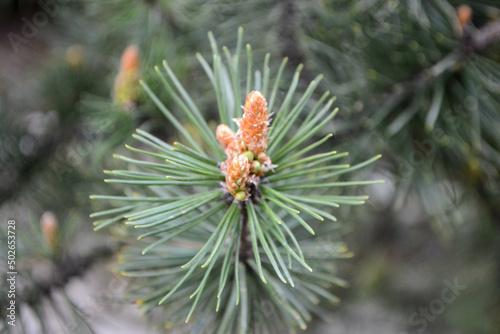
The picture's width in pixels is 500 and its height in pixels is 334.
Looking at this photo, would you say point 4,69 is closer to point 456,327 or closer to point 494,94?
point 494,94

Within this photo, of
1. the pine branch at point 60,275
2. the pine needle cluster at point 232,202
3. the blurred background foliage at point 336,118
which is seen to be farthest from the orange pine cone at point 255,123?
the pine branch at point 60,275

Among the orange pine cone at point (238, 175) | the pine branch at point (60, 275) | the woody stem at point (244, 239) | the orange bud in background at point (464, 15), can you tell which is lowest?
the woody stem at point (244, 239)

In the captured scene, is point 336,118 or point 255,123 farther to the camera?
point 336,118

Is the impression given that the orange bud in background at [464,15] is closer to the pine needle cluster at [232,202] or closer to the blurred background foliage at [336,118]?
the blurred background foliage at [336,118]

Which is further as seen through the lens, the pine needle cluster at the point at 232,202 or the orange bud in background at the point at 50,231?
the orange bud in background at the point at 50,231

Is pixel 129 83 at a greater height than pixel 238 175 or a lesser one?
greater

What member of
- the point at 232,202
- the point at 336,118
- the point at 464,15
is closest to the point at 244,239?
the point at 232,202

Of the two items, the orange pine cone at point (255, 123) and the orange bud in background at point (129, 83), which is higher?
the orange bud in background at point (129, 83)

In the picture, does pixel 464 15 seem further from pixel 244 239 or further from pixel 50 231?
pixel 50 231
